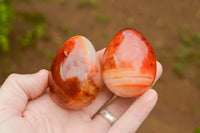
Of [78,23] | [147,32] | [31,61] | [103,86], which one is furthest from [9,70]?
[147,32]

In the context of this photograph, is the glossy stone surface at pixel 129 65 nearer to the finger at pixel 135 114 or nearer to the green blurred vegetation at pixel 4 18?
the finger at pixel 135 114

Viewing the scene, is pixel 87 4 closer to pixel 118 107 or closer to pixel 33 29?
pixel 33 29

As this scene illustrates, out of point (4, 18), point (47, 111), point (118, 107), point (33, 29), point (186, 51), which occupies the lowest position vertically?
point (186, 51)

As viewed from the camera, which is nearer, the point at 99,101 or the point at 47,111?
the point at 47,111

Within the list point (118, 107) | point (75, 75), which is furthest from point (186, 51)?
point (75, 75)

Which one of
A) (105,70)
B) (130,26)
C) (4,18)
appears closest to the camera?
(105,70)

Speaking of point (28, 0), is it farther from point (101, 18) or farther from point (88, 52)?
point (88, 52)
